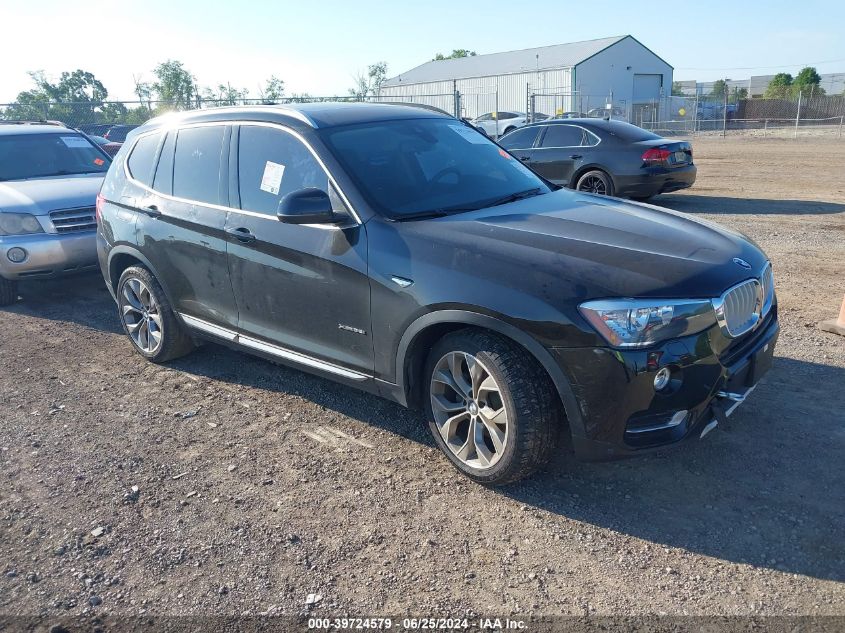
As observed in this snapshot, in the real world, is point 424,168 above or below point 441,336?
above

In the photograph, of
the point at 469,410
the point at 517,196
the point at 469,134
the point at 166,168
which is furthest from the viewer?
the point at 166,168

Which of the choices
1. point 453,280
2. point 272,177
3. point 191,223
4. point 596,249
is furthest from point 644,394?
point 191,223

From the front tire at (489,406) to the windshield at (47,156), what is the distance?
6.84 meters

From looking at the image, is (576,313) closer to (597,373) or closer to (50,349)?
(597,373)

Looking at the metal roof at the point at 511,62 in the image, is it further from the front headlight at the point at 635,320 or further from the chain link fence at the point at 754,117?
the front headlight at the point at 635,320

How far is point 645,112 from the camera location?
41875 millimetres

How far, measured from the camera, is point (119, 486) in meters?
3.80

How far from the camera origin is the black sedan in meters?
11.3

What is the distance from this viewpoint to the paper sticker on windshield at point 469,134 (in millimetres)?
4848

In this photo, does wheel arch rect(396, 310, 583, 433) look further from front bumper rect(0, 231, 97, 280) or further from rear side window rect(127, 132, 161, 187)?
front bumper rect(0, 231, 97, 280)

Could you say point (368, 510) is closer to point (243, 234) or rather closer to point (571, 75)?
point (243, 234)

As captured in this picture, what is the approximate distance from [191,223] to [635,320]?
10.0 feet

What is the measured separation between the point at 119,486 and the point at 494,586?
2.15 meters

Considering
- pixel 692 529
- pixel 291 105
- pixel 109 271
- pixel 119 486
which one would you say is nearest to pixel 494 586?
pixel 692 529
